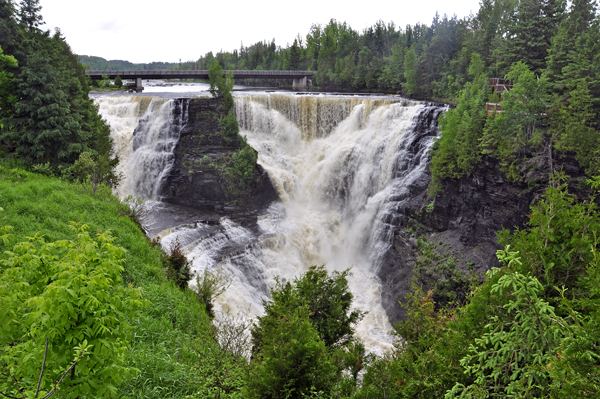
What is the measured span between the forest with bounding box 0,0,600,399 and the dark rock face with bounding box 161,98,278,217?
22.4 feet

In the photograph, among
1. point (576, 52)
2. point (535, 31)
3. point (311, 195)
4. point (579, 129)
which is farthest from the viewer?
point (311, 195)

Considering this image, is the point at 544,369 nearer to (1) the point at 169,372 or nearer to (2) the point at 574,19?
(1) the point at 169,372

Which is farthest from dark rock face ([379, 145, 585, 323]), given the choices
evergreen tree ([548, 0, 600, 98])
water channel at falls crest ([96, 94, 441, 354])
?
evergreen tree ([548, 0, 600, 98])

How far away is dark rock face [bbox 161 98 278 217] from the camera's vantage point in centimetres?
3250

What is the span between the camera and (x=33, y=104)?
68.9 feet

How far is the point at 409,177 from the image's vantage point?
28.7 meters

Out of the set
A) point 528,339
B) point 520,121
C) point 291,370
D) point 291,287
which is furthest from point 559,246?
point 520,121

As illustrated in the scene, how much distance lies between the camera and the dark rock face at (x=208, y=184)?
1280 inches

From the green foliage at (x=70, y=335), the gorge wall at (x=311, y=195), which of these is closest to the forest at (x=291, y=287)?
the green foliage at (x=70, y=335)

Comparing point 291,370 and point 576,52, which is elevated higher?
point 576,52

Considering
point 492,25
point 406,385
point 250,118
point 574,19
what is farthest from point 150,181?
point 492,25

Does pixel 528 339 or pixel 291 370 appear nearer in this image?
pixel 528 339

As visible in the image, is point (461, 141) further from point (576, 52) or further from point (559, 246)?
point (559, 246)

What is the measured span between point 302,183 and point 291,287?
71.7 ft
